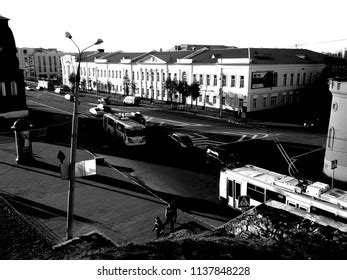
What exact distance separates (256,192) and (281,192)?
1.52m

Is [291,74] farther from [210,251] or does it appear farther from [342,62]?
[210,251]

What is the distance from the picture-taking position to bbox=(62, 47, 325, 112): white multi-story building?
52.8 m

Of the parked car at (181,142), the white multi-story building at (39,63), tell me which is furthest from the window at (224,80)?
the white multi-story building at (39,63)

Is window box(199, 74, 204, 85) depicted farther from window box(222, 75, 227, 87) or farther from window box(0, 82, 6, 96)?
window box(0, 82, 6, 96)

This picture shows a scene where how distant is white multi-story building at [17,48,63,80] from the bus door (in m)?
133

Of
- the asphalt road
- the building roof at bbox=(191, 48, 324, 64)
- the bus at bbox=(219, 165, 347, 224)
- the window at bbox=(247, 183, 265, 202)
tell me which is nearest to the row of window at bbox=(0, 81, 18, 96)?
the asphalt road

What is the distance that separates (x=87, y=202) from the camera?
19484 mm

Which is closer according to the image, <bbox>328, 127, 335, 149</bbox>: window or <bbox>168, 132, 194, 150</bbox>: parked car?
<bbox>328, 127, 335, 149</bbox>: window

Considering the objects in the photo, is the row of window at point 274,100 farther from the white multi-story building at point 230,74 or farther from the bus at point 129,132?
the bus at point 129,132

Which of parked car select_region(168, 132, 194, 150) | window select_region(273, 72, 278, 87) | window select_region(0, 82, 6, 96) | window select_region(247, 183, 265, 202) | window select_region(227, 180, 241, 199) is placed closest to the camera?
window select_region(247, 183, 265, 202)

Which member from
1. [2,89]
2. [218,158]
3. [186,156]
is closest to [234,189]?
[218,158]

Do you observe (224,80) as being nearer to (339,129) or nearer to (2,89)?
(339,129)

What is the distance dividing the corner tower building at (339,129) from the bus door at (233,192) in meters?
10.0

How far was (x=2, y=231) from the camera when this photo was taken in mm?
12984
